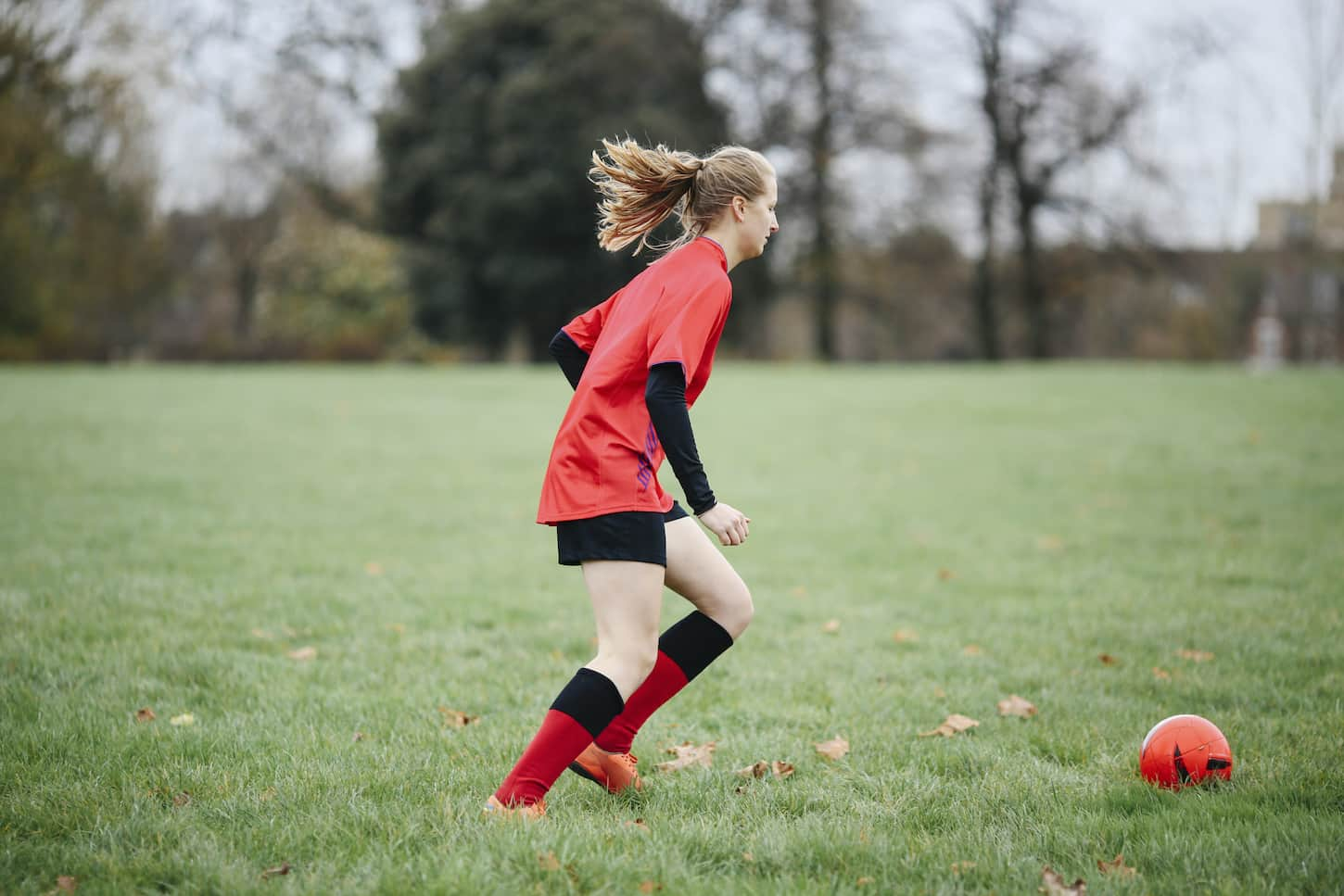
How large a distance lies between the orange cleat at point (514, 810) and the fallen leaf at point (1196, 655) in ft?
11.6

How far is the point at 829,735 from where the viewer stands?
13.4 ft

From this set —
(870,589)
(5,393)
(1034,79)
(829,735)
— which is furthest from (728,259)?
(1034,79)

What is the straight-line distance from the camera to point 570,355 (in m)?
3.44

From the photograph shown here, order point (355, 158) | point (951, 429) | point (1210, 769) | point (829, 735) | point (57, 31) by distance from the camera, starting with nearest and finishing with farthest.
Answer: point (1210, 769)
point (829, 735)
point (951, 429)
point (57, 31)
point (355, 158)

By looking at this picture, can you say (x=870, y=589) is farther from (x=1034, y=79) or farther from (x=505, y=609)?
(x=1034, y=79)

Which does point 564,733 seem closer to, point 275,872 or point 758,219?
point 275,872

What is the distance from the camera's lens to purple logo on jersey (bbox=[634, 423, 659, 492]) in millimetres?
3086

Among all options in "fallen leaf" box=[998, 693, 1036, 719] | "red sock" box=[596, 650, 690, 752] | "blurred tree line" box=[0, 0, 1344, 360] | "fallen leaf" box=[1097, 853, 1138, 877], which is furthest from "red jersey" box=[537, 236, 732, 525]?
"blurred tree line" box=[0, 0, 1344, 360]

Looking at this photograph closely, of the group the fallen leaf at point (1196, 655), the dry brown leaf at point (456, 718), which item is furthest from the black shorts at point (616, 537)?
the fallen leaf at point (1196, 655)

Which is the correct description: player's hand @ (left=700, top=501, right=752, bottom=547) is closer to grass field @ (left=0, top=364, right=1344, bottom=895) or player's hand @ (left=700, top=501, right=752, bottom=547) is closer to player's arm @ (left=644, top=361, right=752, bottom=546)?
player's arm @ (left=644, top=361, right=752, bottom=546)

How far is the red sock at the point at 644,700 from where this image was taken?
11.2ft

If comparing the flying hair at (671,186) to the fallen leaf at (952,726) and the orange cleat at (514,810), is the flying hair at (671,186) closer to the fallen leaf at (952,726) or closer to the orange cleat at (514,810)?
the orange cleat at (514,810)

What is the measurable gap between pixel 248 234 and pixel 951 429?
44.7 m

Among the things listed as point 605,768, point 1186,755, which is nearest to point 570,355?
point 605,768
